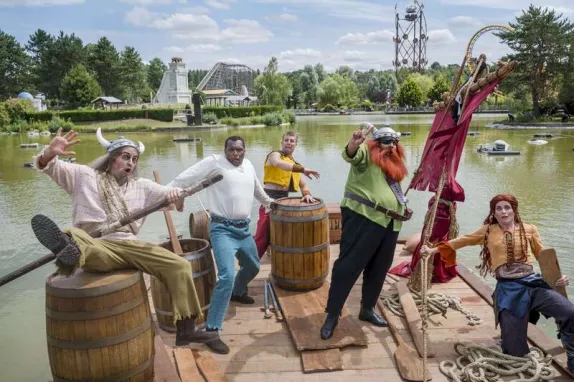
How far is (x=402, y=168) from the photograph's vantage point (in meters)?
3.97

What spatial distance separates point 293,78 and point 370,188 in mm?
96703

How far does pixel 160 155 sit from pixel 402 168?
2287 cm

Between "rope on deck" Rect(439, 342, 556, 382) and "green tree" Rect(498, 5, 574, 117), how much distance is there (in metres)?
42.3

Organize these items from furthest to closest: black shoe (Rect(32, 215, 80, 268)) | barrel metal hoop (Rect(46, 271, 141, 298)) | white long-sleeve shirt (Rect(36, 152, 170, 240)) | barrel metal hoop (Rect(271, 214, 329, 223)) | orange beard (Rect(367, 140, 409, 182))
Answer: barrel metal hoop (Rect(271, 214, 329, 223)), orange beard (Rect(367, 140, 409, 182)), white long-sleeve shirt (Rect(36, 152, 170, 240)), barrel metal hoop (Rect(46, 271, 141, 298)), black shoe (Rect(32, 215, 80, 268))

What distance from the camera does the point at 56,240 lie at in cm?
272

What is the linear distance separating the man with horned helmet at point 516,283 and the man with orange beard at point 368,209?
1.38 feet

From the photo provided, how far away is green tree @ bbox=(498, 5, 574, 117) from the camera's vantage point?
133ft

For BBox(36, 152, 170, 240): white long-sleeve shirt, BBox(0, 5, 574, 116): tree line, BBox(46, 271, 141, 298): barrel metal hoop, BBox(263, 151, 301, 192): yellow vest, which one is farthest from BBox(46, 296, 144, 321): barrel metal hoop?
BBox(0, 5, 574, 116): tree line

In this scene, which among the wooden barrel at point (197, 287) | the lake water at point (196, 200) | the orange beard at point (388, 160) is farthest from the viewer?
the lake water at point (196, 200)

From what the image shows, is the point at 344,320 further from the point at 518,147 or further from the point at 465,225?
the point at 518,147

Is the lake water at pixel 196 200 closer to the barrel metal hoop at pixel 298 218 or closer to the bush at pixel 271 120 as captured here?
the barrel metal hoop at pixel 298 218

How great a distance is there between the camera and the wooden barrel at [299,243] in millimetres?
4848

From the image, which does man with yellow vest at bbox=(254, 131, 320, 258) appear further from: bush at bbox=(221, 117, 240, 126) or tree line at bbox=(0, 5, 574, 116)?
bush at bbox=(221, 117, 240, 126)

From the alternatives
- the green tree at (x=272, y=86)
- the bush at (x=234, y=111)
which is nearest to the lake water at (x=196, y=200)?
the bush at (x=234, y=111)
